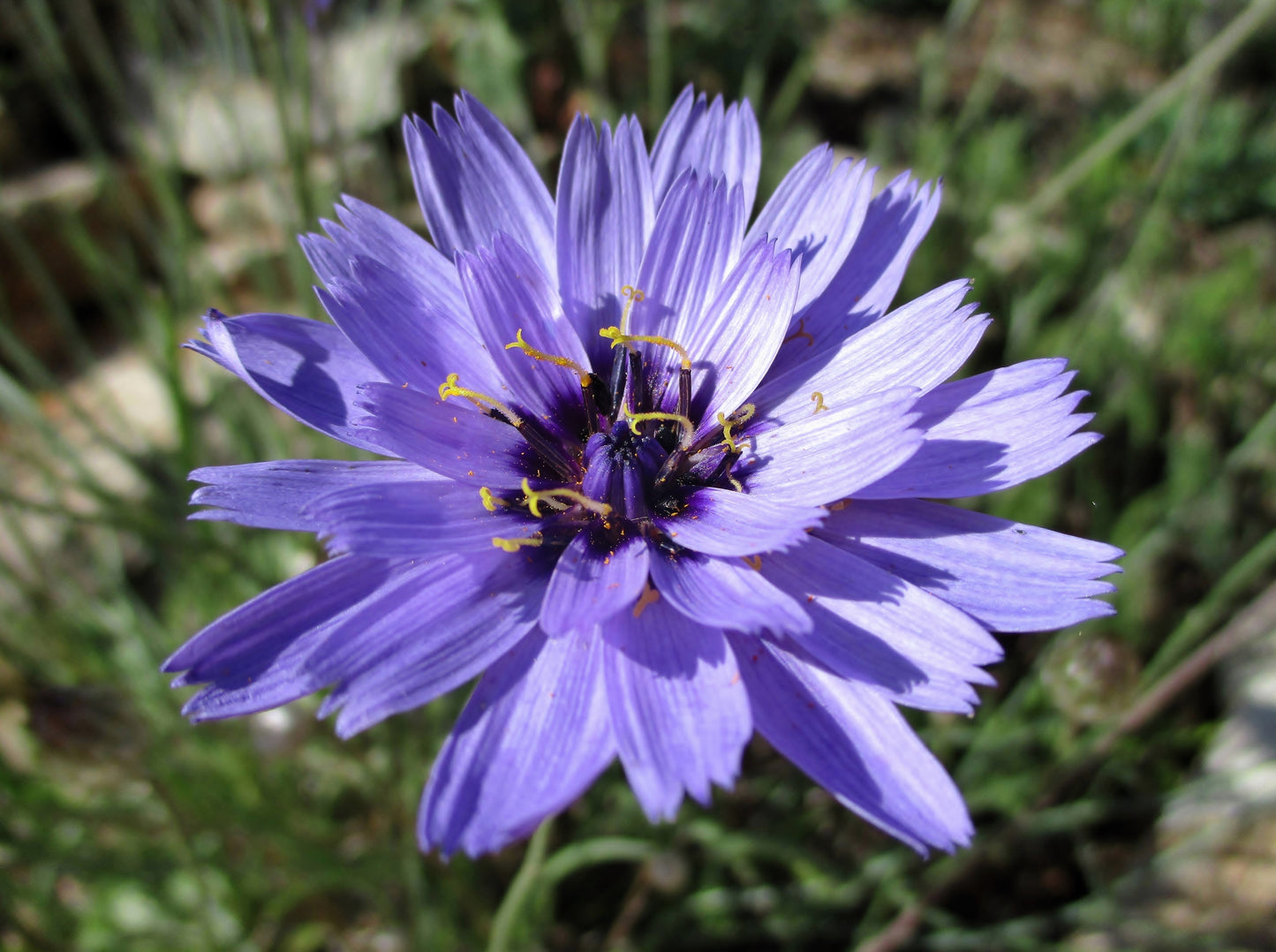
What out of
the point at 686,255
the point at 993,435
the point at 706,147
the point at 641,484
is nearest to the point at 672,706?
the point at 641,484

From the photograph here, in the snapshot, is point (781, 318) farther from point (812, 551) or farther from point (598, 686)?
point (598, 686)

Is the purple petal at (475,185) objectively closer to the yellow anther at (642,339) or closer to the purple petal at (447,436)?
the yellow anther at (642,339)

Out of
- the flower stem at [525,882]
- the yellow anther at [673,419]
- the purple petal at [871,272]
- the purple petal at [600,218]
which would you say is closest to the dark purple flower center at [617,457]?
the yellow anther at [673,419]

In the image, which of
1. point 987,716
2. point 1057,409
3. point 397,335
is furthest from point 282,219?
point 987,716

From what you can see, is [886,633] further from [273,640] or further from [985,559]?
[273,640]

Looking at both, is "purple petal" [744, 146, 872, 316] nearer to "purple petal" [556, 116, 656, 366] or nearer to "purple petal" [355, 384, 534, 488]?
"purple petal" [556, 116, 656, 366]
